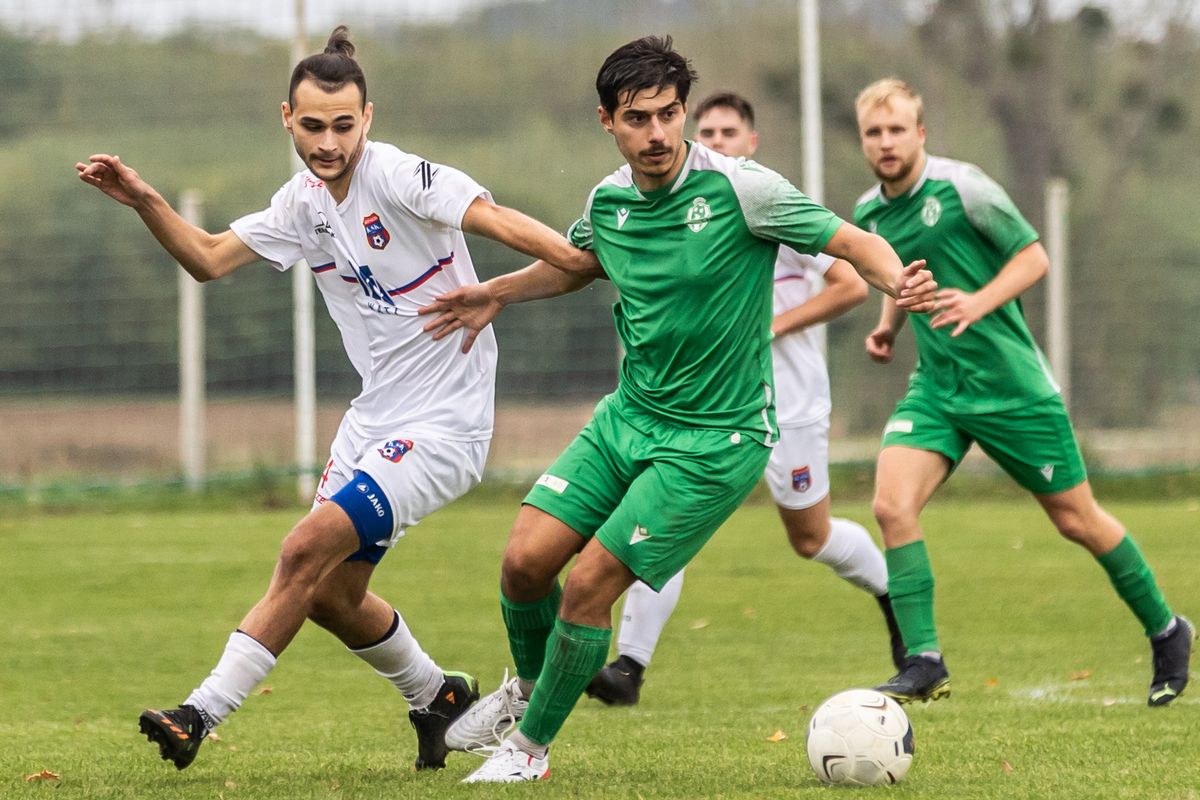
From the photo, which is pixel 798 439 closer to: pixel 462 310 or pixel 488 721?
pixel 488 721

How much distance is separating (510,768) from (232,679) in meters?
0.85

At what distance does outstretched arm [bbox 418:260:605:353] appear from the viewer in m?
5.41

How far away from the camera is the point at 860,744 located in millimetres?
4961

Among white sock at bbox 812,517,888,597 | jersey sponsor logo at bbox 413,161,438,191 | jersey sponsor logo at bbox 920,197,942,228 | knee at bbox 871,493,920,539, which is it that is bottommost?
white sock at bbox 812,517,888,597

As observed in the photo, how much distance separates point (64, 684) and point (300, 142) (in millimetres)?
3305

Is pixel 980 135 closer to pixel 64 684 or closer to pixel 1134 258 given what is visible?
pixel 1134 258

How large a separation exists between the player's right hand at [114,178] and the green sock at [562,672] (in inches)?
73.5

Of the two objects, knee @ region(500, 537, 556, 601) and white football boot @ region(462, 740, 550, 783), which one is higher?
knee @ region(500, 537, 556, 601)

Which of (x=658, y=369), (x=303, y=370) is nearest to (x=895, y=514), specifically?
(x=658, y=369)

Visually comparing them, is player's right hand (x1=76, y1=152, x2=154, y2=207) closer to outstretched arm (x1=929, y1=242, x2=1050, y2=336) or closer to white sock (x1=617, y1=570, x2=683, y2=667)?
outstretched arm (x1=929, y1=242, x2=1050, y2=336)

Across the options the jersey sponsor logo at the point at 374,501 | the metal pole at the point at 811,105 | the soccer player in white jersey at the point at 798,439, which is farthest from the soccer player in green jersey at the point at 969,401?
the metal pole at the point at 811,105

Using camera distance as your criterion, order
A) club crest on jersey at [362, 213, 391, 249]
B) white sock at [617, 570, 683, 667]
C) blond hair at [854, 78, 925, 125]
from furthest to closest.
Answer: white sock at [617, 570, 683, 667] → blond hair at [854, 78, 925, 125] → club crest on jersey at [362, 213, 391, 249]

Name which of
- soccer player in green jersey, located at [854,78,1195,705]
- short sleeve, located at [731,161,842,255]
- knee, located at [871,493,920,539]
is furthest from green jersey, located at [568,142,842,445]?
soccer player in green jersey, located at [854,78,1195,705]

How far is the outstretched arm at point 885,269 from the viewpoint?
4.68 meters
